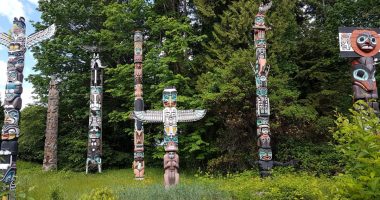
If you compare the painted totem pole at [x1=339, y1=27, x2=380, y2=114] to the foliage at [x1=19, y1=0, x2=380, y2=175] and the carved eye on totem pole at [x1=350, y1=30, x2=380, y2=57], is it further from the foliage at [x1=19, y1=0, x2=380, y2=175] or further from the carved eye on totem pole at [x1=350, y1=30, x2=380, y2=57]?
the foliage at [x1=19, y1=0, x2=380, y2=175]

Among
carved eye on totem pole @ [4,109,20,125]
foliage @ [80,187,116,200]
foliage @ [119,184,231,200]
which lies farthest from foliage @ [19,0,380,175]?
foliage @ [80,187,116,200]

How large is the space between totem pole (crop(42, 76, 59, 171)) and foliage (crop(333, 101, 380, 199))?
14.7 m

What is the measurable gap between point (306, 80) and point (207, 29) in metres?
6.04

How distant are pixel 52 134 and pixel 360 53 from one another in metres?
12.5

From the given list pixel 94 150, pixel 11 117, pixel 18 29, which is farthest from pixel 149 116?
pixel 94 150

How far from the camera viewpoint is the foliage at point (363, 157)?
8.64ft

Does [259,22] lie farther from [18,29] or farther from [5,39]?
[5,39]

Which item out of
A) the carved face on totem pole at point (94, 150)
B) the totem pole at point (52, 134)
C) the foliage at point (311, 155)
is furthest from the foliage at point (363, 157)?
the totem pole at point (52, 134)

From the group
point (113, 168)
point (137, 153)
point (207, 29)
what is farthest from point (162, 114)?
point (207, 29)

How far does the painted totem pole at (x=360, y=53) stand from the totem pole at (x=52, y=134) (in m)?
11.9

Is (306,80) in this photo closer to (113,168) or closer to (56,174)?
(113,168)

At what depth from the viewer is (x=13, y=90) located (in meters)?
9.40

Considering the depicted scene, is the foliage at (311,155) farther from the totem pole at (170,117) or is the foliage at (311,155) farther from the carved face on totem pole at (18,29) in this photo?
the carved face on totem pole at (18,29)

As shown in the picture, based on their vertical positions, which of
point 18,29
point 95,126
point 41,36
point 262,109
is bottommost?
point 95,126
